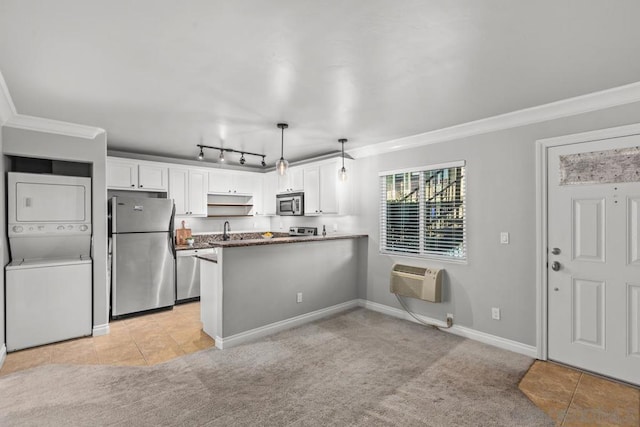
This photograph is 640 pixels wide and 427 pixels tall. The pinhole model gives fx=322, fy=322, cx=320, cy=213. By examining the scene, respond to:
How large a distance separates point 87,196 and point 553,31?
460 cm

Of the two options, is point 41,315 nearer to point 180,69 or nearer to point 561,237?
point 180,69

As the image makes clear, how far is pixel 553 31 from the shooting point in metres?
1.78

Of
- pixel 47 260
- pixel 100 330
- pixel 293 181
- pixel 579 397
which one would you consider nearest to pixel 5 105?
pixel 47 260

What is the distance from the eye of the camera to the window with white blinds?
3787 millimetres

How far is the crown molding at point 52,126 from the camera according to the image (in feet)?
10.7

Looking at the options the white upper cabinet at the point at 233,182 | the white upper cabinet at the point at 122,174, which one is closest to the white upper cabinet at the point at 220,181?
the white upper cabinet at the point at 233,182

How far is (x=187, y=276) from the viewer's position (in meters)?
5.11

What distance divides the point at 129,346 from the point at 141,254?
145cm

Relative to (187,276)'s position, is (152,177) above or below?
above

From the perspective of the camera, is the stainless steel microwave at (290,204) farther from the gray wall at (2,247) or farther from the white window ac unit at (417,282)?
the gray wall at (2,247)

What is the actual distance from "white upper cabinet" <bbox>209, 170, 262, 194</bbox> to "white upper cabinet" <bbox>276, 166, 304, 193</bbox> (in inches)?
28.0

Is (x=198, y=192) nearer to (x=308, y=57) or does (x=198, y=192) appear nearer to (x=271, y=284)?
(x=271, y=284)

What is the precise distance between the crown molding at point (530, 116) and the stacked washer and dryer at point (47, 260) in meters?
3.92

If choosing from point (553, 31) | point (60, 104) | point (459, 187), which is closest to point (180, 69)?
point (60, 104)
